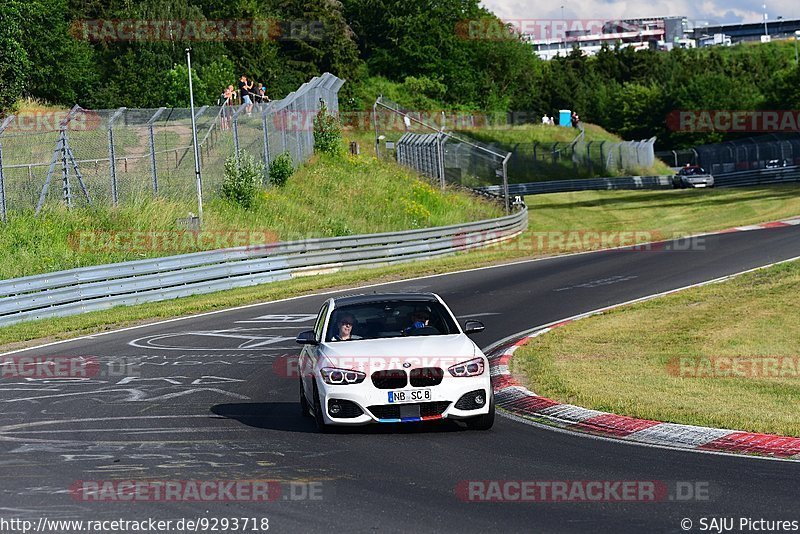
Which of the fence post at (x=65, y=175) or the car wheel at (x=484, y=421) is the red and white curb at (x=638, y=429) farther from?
the fence post at (x=65, y=175)

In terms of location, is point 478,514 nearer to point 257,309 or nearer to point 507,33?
point 257,309

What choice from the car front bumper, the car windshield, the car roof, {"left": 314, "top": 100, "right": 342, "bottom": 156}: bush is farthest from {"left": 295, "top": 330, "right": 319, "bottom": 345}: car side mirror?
{"left": 314, "top": 100, "right": 342, "bottom": 156}: bush

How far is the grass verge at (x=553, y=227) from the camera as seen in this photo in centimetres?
2222

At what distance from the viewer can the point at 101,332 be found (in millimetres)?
20891

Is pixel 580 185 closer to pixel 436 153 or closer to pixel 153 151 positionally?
pixel 436 153

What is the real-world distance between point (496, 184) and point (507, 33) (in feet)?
199

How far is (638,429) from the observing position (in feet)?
34.3

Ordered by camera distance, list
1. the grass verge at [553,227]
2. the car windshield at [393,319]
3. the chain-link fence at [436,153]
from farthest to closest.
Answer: the chain-link fence at [436,153]
the grass verge at [553,227]
the car windshield at [393,319]

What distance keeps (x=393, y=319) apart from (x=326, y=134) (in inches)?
1323

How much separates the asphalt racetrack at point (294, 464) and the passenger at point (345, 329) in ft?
3.07

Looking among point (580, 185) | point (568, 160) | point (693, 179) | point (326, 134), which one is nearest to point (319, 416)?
point (326, 134)

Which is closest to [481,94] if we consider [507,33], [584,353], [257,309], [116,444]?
[507,33]

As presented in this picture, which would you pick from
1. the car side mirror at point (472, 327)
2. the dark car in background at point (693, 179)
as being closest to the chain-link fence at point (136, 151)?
the car side mirror at point (472, 327)

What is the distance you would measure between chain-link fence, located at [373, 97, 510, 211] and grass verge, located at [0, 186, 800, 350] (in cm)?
304
